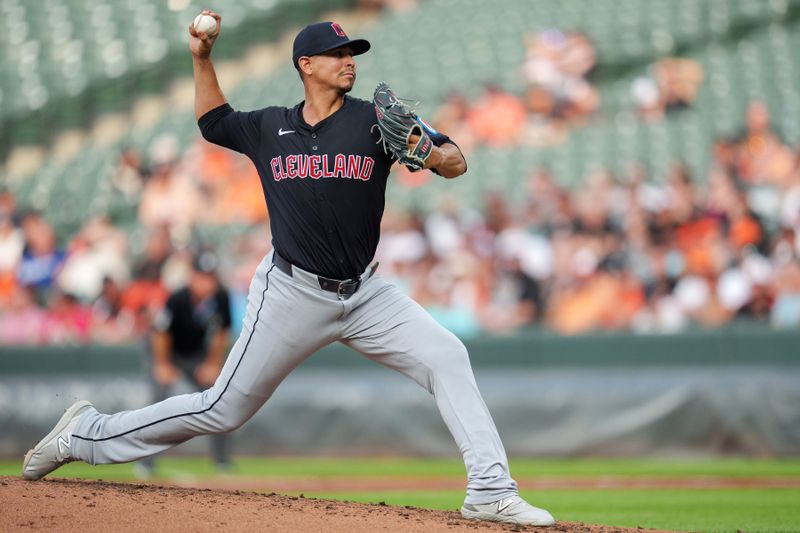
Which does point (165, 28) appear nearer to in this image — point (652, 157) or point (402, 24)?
point (402, 24)

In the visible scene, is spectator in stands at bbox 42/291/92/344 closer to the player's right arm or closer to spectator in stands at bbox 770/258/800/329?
spectator in stands at bbox 770/258/800/329

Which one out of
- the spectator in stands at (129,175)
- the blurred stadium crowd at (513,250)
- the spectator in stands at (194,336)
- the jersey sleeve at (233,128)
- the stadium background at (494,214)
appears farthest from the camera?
the spectator in stands at (129,175)

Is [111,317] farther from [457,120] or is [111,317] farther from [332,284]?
[332,284]

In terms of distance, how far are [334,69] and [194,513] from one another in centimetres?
187

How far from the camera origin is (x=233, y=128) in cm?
484

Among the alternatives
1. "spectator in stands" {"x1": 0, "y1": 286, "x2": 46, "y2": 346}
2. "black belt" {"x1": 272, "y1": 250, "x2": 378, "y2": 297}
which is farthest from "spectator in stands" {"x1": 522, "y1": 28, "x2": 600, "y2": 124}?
"black belt" {"x1": 272, "y1": 250, "x2": 378, "y2": 297}

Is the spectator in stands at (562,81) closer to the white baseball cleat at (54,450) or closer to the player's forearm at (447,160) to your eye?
the player's forearm at (447,160)

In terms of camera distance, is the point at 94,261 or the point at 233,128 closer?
the point at 233,128

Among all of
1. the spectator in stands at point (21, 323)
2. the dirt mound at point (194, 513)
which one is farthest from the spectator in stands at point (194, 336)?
the dirt mound at point (194, 513)

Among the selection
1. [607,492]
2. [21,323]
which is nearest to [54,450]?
[607,492]

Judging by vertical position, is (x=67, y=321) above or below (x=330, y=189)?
above

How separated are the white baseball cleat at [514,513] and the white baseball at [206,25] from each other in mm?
2246

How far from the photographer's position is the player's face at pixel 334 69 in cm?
469

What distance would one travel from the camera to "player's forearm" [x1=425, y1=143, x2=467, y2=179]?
4.47 meters
